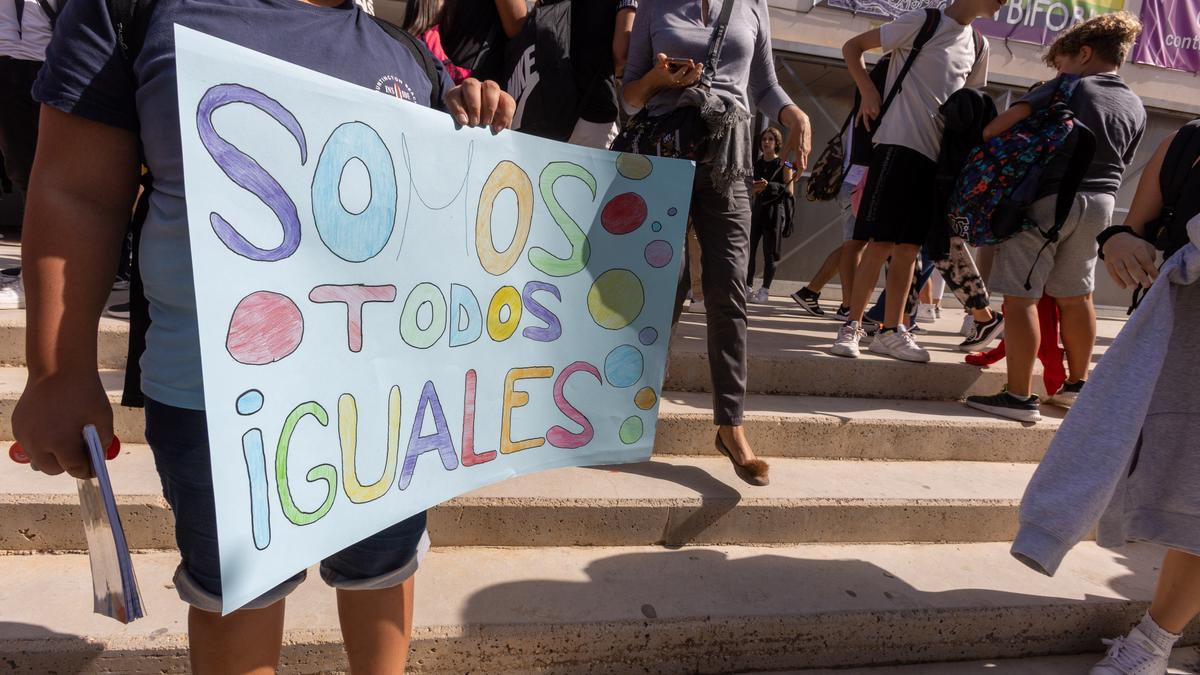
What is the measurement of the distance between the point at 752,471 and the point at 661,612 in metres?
0.69

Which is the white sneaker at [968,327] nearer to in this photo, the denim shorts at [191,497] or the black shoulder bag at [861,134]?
the black shoulder bag at [861,134]

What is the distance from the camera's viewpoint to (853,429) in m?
2.83

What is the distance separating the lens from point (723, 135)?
7.10ft

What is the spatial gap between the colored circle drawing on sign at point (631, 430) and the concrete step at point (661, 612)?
609mm

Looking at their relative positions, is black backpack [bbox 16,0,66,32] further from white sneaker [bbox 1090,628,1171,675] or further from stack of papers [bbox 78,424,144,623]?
white sneaker [bbox 1090,628,1171,675]

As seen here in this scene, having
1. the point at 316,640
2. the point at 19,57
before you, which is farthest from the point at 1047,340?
the point at 19,57

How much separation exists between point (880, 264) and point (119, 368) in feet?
11.0

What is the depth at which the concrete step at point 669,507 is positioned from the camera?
1886mm

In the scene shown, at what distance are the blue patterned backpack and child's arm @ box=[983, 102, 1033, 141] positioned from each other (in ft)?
0.08

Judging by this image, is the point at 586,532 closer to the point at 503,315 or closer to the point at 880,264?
the point at 503,315

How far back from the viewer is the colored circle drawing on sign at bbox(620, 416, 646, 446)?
5.06 feet

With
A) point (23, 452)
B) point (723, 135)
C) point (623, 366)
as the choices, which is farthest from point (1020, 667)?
point (23, 452)

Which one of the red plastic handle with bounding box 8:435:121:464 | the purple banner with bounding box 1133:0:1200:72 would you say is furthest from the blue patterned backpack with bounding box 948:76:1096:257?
the purple banner with bounding box 1133:0:1200:72

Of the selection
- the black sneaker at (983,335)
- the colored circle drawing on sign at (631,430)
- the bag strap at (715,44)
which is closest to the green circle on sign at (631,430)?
the colored circle drawing on sign at (631,430)
